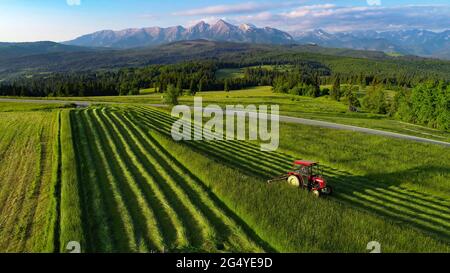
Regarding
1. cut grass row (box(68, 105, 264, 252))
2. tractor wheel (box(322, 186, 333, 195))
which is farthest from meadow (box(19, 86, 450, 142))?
cut grass row (box(68, 105, 264, 252))

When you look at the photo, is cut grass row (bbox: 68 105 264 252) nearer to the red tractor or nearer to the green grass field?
the green grass field

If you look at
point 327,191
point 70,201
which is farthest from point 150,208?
point 327,191

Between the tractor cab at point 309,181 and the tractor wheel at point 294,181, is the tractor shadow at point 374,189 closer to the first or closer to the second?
the tractor cab at point 309,181

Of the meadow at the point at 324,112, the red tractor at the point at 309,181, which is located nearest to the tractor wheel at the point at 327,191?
the red tractor at the point at 309,181

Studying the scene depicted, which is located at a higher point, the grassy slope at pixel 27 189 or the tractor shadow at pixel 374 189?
the grassy slope at pixel 27 189

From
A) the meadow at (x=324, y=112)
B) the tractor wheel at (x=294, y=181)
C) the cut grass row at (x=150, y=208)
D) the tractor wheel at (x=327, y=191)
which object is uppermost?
the cut grass row at (x=150, y=208)

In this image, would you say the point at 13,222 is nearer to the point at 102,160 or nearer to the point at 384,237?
the point at 102,160

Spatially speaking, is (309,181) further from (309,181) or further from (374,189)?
(374,189)
